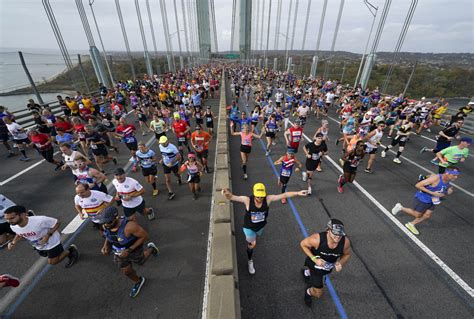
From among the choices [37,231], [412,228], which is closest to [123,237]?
[37,231]

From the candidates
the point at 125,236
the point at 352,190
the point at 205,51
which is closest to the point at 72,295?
the point at 125,236

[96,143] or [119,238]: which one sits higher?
[119,238]

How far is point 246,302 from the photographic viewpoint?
4078mm

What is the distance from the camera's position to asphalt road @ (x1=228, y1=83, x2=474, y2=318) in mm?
4043

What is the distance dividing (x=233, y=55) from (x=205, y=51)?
73.9 ft

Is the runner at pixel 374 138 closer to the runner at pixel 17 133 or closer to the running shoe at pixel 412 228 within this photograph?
the running shoe at pixel 412 228

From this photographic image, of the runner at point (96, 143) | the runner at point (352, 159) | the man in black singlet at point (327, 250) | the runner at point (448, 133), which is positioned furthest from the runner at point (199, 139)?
the runner at point (448, 133)

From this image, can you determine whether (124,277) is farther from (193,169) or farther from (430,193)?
(430,193)

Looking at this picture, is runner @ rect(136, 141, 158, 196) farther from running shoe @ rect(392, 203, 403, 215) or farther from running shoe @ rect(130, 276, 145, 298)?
running shoe @ rect(392, 203, 403, 215)

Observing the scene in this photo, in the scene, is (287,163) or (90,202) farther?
(287,163)

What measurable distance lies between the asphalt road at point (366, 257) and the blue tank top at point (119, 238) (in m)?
2.49

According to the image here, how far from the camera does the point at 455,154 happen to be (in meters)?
6.91

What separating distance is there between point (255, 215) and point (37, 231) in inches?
170

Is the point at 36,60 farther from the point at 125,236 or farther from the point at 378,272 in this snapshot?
the point at 378,272
